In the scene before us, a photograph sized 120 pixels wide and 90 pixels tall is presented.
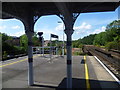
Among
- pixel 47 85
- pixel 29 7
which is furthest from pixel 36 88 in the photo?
pixel 29 7

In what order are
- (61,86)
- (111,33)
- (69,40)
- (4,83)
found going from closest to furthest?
(69,40) → (61,86) → (4,83) → (111,33)

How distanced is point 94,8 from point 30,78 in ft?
15.0

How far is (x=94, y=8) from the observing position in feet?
21.9

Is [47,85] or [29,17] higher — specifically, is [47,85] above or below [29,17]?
below

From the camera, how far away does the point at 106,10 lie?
666 cm

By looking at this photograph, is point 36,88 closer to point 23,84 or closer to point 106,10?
point 23,84

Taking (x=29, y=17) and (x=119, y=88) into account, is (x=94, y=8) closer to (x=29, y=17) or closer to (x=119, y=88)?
(x=29, y=17)

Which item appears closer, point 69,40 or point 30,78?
point 69,40

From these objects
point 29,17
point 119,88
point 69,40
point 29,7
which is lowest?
point 119,88

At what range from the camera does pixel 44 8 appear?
690 cm

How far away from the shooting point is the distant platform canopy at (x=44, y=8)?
18.7 feet

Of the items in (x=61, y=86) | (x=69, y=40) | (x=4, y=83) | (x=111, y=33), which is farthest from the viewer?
(x=111, y=33)

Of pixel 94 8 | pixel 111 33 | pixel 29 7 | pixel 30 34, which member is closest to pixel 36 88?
pixel 30 34

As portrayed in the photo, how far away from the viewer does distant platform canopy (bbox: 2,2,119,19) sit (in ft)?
18.7
